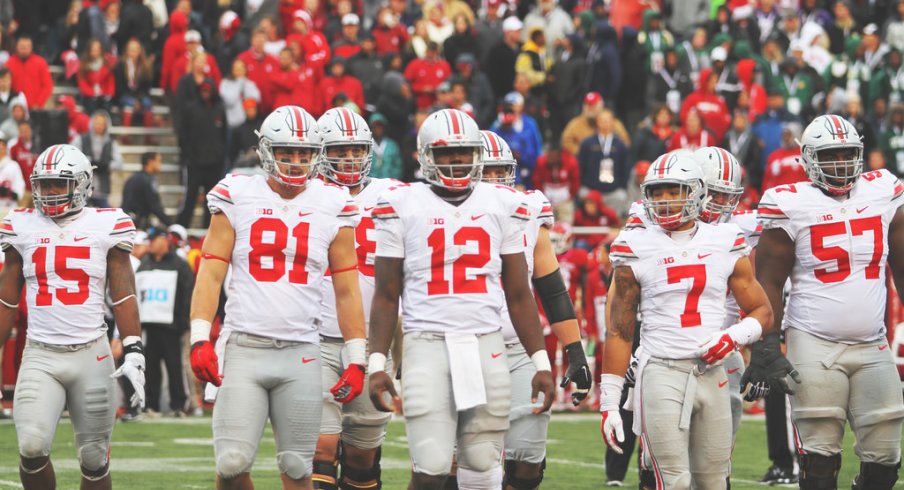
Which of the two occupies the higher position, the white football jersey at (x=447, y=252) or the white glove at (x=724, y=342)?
Result: the white football jersey at (x=447, y=252)

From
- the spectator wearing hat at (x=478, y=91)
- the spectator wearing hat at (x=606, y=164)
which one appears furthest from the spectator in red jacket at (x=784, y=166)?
the spectator wearing hat at (x=478, y=91)

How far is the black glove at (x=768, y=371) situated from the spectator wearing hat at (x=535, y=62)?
11.2 metres

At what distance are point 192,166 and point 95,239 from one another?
30.9ft

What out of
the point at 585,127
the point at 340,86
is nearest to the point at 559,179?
the point at 585,127

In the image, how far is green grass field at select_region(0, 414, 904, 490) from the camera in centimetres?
1054

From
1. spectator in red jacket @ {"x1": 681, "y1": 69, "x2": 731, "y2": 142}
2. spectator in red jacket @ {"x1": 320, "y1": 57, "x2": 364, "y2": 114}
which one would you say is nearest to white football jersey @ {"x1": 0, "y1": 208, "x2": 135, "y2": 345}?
spectator in red jacket @ {"x1": 320, "y1": 57, "x2": 364, "y2": 114}

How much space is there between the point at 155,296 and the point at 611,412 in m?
7.99

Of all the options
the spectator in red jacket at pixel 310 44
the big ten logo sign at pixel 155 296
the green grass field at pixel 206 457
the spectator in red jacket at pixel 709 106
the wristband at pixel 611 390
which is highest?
the spectator in red jacket at pixel 310 44

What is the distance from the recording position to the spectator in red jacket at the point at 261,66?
17750 millimetres

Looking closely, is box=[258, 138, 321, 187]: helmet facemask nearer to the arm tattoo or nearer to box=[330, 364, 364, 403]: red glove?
box=[330, 364, 364, 403]: red glove

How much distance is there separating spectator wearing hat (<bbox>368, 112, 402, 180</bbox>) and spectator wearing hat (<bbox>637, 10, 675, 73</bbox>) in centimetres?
411

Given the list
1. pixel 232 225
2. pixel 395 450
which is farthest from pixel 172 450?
pixel 232 225

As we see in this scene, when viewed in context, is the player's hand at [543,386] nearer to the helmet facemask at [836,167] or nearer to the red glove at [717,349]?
the red glove at [717,349]

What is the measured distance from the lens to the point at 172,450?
12.2 m
